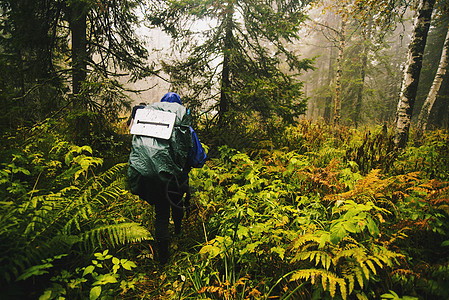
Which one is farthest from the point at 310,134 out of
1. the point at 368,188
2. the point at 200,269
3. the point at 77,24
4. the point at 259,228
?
the point at 77,24

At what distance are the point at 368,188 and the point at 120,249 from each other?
329cm

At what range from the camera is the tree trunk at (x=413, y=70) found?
14.4 feet

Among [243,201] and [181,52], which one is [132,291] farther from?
[181,52]

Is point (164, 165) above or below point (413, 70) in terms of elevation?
below

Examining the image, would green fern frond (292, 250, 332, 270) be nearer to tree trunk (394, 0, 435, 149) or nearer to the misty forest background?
the misty forest background

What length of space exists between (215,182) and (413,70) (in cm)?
543

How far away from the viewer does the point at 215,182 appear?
148 inches

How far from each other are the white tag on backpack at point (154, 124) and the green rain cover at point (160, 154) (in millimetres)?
70

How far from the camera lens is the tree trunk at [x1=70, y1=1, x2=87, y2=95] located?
4.74 metres

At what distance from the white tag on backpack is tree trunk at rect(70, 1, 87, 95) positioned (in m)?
3.52

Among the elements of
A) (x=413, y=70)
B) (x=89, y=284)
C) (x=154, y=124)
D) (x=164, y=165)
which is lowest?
(x=89, y=284)

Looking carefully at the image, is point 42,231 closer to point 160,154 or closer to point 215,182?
point 160,154

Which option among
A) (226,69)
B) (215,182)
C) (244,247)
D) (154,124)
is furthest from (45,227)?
(226,69)

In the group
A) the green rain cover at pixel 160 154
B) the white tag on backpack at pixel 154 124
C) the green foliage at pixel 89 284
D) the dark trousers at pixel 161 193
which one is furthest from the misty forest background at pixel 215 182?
the white tag on backpack at pixel 154 124
